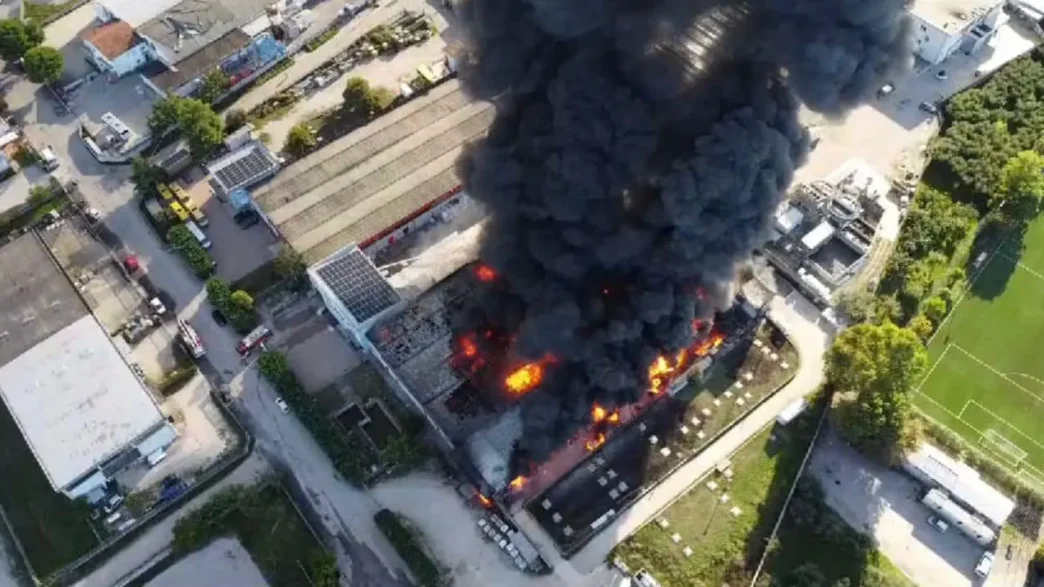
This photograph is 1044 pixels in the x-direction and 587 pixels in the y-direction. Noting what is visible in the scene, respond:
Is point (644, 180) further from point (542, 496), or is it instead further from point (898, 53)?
point (542, 496)

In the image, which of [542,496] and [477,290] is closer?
[542,496]

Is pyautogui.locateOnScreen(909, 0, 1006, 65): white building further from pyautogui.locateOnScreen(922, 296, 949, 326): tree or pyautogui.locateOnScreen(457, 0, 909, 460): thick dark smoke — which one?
pyautogui.locateOnScreen(457, 0, 909, 460): thick dark smoke

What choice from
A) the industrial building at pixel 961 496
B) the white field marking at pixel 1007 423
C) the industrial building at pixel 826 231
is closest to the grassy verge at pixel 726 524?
the industrial building at pixel 961 496

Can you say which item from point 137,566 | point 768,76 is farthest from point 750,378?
point 137,566

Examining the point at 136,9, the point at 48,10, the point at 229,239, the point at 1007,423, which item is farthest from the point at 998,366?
the point at 48,10

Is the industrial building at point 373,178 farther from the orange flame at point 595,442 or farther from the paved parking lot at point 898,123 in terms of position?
the paved parking lot at point 898,123
